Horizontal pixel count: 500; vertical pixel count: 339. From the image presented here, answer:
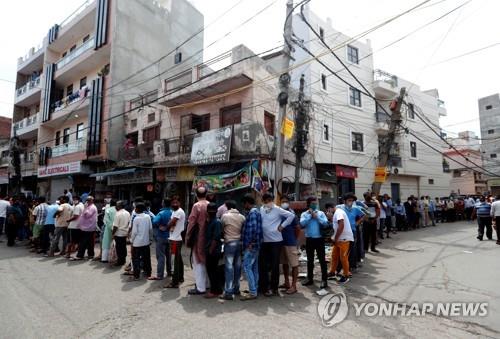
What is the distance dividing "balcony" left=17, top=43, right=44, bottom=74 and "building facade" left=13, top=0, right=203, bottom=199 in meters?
0.13

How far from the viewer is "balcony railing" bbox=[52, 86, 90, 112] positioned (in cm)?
1930

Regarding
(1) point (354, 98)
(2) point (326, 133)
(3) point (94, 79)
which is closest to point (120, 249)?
(2) point (326, 133)

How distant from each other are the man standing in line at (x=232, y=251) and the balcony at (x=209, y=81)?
8.93m

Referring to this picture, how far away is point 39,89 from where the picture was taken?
79.4ft

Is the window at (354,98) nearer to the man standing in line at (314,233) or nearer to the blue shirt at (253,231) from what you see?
the man standing in line at (314,233)

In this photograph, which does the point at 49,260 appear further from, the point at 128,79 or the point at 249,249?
the point at 128,79

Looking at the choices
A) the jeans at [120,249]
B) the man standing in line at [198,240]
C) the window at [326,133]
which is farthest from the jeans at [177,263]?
the window at [326,133]

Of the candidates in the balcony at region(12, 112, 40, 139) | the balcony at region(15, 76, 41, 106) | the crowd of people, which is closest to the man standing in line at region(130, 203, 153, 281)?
the crowd of people

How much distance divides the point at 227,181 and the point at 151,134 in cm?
778

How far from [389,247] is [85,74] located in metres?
23.4

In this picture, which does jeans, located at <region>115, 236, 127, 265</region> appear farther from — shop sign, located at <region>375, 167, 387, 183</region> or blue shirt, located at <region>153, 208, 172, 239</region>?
shop sign, located at <region>375, 167, 387, 183</region>

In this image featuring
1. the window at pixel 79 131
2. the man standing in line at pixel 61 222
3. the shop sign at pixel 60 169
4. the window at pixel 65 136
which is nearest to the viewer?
the man standing in line at pixel 61 222

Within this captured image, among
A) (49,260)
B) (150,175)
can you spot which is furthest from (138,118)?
(49,260)

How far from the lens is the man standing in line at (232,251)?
200 inches
